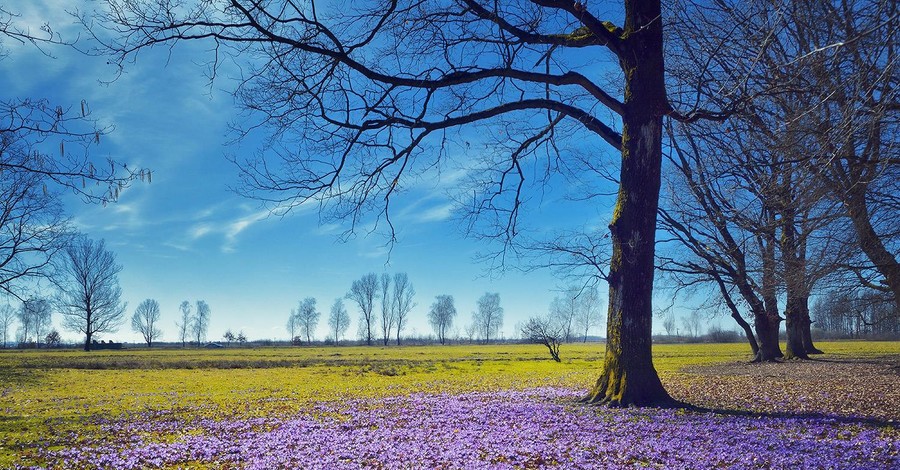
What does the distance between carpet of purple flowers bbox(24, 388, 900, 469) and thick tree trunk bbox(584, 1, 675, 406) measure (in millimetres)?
939

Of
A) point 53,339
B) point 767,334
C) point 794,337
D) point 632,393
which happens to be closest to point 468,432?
point 632,393

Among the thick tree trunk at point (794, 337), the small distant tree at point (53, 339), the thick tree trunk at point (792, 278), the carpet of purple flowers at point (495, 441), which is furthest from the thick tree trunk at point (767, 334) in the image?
the small distant tree at point (53, 339)

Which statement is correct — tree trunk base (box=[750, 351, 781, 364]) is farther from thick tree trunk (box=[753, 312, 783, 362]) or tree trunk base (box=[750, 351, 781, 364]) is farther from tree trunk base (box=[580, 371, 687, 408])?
tree trunk base (box=[580, 371, 687, 408])

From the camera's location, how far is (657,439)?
751 centimetres

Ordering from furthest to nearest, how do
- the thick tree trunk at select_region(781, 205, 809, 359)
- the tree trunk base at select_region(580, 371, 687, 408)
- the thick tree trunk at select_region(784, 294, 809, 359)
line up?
the thick tree trunk at select_region(784, 294, 809, 359), the thick tree trunk at select_region(781, 205, 809, 359), the tree trunk base at select_region(580, 371, 687, 408)

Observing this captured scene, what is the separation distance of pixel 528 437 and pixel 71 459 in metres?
6.22

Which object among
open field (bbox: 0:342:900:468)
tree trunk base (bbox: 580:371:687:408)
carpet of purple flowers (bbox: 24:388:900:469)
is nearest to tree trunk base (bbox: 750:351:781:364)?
open field (bbox: 0:342:900:468)

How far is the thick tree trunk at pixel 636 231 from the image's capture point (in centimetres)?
1091

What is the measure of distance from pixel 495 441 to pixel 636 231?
18.0 feet

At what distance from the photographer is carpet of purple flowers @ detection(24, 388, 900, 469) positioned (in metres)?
6.55

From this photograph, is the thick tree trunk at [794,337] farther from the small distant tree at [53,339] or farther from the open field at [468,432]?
the small distant tree at [53,339]

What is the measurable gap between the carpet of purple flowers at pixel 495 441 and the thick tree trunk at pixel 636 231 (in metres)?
0.94

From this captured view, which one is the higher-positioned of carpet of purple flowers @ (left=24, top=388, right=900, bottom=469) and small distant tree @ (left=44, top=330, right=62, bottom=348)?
carpet of purple flowers @ (left=24, top=388, right=900, bottom=469)

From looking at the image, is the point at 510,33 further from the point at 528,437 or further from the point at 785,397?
the point at 785,397
